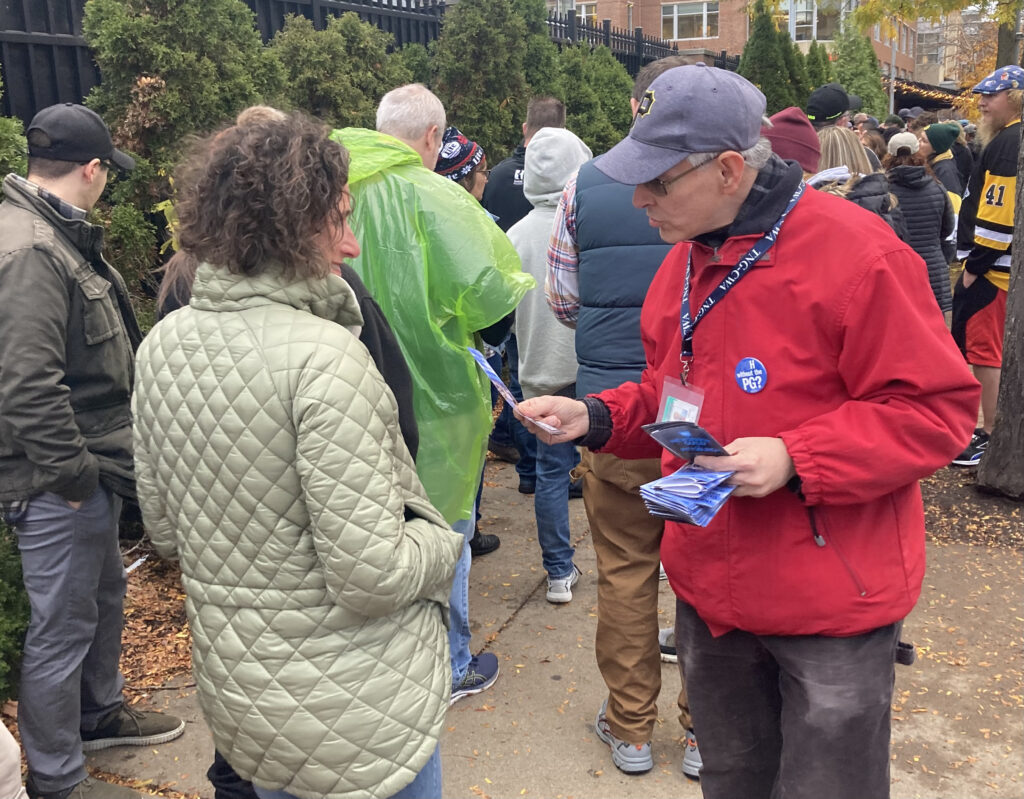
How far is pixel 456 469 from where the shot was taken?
347 cm

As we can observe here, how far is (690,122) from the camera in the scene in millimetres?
2066

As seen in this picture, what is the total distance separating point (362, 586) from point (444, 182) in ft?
5.77

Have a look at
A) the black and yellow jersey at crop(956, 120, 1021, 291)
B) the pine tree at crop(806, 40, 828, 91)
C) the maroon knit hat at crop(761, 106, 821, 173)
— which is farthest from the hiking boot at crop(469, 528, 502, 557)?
the pine tree at crop(806, 40, 828, 91)

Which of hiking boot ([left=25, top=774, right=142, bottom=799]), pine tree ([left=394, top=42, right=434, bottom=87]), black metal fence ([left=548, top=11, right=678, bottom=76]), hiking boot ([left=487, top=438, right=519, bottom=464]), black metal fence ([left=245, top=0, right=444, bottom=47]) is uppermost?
black metal fence ([left=548, top=11, right=678, bottom=76])

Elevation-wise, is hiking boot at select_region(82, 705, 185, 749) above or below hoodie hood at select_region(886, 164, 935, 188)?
below

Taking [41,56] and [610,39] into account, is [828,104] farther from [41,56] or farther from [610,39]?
[610,39]

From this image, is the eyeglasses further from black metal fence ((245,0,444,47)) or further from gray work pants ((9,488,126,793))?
black metal fence ((245,0,444,47))

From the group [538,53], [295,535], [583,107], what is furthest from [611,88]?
[295,535]

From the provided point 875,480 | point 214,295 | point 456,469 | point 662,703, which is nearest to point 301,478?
point 214,295

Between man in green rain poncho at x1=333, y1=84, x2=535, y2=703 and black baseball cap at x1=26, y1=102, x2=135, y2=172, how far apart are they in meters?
0.82

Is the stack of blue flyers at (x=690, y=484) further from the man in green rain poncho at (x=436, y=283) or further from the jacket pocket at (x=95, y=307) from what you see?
the jacket pocket at (x=95, y=307)

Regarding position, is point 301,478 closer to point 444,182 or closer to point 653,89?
point 653,89

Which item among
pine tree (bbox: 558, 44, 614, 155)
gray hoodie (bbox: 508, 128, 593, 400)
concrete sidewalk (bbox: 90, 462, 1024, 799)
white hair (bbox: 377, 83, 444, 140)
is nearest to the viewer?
concrete sidewalk (bbox: 90, 462, 1024, 799)

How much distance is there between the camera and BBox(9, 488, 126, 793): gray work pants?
3107 millimetres
